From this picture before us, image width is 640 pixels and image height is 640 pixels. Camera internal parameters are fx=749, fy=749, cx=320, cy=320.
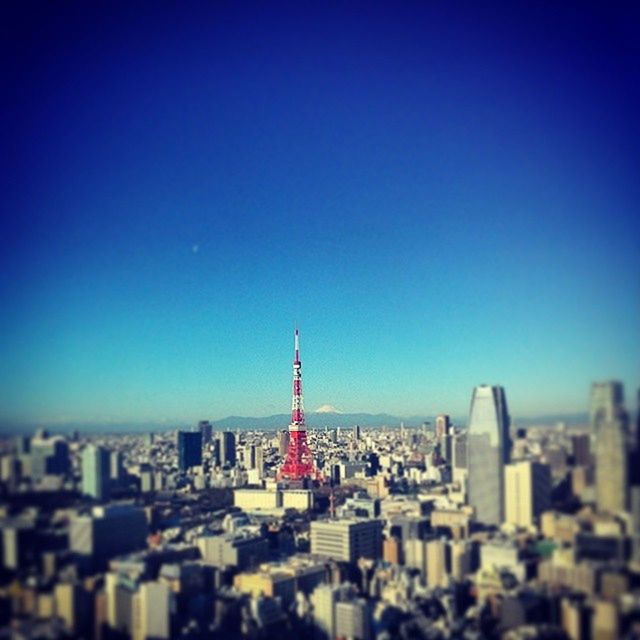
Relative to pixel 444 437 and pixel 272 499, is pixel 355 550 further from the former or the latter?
Answer: pixel 272 499

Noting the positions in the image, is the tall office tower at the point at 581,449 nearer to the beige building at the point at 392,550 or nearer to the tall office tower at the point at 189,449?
the beige building at the point at 392,550

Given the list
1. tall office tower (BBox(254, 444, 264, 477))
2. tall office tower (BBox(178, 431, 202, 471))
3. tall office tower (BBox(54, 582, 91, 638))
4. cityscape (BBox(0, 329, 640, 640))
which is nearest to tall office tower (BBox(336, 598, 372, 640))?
cityscape (BBox(0, 329, 640, 640))

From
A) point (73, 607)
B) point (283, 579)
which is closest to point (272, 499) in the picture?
point (283, 579)

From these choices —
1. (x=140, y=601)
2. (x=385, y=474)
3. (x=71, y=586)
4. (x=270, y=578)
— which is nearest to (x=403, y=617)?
(x=270, y=578)

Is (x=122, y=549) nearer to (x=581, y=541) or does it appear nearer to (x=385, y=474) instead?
(x=581, y=541)

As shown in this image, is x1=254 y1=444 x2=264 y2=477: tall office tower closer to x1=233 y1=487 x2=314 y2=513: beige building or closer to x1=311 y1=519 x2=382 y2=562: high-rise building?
x1=233 y1=487 x2=314 y2=513: beige building

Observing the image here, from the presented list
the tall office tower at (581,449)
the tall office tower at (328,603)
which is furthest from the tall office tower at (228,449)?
the tall office tower at (581,449)
